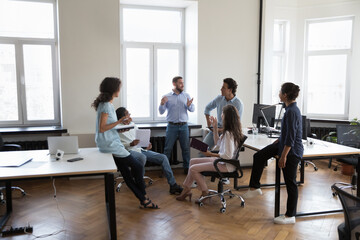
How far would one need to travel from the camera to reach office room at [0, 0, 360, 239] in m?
3.40

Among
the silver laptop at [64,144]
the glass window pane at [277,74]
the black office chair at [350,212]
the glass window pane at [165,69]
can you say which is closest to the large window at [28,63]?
the glass window pane at [165,69]

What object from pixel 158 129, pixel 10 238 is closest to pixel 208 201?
pixel 158 129

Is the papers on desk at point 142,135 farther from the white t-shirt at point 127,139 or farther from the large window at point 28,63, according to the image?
the large window at point 28,63

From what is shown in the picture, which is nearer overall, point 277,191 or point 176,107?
point 277,191

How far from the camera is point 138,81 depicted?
5773 mm

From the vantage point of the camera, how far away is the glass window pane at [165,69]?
19.3ft

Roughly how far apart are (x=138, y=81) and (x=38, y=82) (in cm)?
166

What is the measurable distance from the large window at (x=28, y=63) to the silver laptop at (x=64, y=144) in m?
2.35

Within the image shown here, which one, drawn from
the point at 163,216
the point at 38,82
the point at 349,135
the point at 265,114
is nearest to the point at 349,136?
the point at 349,135

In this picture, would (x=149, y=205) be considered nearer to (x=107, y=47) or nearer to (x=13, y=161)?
(x=13, y=161)

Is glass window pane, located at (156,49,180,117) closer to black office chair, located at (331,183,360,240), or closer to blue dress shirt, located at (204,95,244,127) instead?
blue dress shirt, located at (204,95,244,127)

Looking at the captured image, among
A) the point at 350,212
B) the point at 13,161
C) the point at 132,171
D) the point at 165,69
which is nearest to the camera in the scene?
the point at 350,212

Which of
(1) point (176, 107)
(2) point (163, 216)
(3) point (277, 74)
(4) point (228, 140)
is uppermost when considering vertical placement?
(3) point (277, 74)

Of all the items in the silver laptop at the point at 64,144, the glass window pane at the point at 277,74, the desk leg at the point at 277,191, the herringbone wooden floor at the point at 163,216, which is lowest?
the herringbone wooden floor at the point at 163,216
